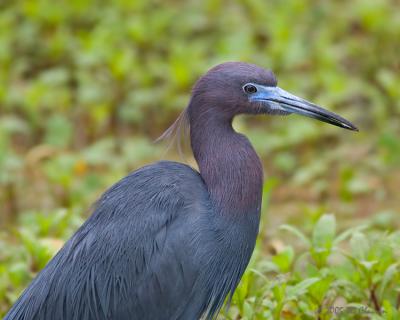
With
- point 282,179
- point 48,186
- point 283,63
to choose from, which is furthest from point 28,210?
point 283,63

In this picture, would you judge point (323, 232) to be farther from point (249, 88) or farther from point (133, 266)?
point (133, 266)

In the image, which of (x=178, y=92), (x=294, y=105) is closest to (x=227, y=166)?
(x=294, y=105)

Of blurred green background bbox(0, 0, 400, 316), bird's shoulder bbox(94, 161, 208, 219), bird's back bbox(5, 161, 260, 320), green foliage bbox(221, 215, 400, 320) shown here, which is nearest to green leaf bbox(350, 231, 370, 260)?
green foliage bbox(221, 215, 400, 320)

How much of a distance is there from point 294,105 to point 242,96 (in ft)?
0.83

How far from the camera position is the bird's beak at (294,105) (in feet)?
14.2

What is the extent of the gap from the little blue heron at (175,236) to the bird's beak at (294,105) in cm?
1

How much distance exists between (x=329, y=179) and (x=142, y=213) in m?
3.10

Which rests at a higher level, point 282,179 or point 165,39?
point 165,39

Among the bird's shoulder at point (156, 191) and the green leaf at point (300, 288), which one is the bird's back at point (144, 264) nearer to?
the bird's shoulder at point (156, 191)

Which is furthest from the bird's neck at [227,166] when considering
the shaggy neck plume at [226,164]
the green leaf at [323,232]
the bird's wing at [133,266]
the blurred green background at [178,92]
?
the blurred green background at [178,92]

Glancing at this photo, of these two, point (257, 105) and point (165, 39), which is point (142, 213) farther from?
point (165, 39)

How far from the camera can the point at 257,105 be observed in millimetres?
4375

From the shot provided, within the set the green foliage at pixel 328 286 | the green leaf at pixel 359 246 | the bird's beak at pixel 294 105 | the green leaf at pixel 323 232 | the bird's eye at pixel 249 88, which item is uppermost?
the bird's eye at pixel 249 88

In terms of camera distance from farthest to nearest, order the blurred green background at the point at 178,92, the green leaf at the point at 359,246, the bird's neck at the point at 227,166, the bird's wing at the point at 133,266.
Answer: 1. the blurred green background at the point at 178,92
2. the green leaf at the point at 359,246
3. the bird's neck at the point at 227,166
4. the bird's wing at the point at 133,266
